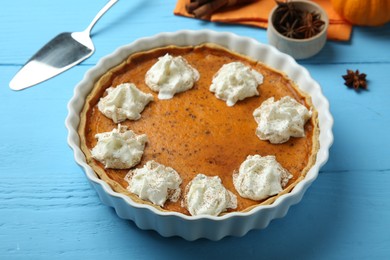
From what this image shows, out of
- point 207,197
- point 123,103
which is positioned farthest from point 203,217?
point 123,103

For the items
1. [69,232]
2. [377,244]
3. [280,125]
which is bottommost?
[377,244]

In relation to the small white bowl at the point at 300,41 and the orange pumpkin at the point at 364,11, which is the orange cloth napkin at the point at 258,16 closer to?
the orange pumpkin at the point at 364,11

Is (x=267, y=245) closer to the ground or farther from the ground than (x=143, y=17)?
closer to the ground

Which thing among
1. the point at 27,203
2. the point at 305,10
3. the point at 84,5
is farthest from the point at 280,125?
the point at 84,5

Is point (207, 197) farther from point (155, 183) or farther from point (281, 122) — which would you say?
point (281, 122)

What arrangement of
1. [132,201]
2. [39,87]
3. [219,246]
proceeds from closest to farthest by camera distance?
[132,201], [219,246], [39,87]

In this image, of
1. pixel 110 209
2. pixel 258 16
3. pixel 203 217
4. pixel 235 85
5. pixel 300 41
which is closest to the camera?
pixel 203 217

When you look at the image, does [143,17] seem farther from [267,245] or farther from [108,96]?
[267,245]
